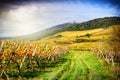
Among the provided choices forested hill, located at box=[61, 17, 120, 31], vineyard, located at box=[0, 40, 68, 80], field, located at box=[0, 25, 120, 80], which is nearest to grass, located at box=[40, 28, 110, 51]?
field, located at box=[0, 25, 120, 80]

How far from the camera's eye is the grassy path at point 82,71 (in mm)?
16750

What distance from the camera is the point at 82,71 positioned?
1888 centimetres

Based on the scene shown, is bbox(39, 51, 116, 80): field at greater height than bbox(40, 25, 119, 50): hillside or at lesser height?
lesser

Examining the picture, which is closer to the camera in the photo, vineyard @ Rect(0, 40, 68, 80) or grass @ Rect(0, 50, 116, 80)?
vineyard @ Rect(0, 40, 68, 80)

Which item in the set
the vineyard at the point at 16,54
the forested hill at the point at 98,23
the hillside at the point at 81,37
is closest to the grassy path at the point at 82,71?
the hillside at the point at 81,37

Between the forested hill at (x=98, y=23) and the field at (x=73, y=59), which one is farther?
the forested hill at (x=98, y=23)

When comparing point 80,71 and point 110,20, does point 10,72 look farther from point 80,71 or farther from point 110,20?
point 110,20

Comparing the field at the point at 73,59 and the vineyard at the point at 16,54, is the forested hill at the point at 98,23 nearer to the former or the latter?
the field at the point at 73,59

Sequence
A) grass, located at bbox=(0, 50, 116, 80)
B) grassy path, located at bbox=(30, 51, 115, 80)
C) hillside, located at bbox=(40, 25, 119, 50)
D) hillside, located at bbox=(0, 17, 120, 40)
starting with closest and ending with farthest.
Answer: grass, located at bbox=(0, 50, 116, 80) < grassy path, located at bbox=(30, 51, 115, 80) < hillside, located at bbox=(0, 17, 120, 40) < hillside, located at bbox=(40, 25, 119, 50)

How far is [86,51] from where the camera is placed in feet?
72.7

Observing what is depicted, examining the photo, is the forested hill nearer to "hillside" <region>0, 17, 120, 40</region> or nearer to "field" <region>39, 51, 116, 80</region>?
"hillside" <region>0, 17, 120, 40</region>

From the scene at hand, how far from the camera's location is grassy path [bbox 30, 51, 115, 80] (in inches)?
659

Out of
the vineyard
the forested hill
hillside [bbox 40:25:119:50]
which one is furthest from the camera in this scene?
hillside [bbox 40:25:119:50]

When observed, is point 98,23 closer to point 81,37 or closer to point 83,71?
point 81,37
